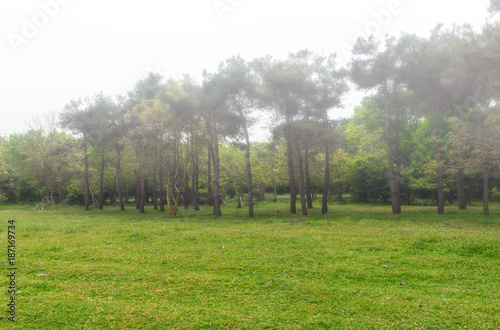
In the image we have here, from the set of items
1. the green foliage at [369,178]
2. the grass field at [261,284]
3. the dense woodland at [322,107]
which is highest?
the dense woodland at [322,107]

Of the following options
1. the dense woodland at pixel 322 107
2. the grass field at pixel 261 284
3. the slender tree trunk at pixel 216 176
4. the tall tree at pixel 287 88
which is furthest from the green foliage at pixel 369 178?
the grass field at pixel 261 284

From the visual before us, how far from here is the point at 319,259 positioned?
9.42m

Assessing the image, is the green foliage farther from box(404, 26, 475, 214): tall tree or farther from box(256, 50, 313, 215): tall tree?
box(256, 50, 313, 215): tall tree

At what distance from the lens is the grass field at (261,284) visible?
5.48m

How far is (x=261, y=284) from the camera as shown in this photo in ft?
24.1

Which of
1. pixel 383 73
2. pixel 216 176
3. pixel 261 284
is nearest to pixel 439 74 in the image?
pixel 383 73

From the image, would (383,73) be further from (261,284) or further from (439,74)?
(261,284)

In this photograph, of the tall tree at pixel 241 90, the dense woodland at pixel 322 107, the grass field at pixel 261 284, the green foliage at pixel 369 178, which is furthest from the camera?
the green foliage at pixel 369 178

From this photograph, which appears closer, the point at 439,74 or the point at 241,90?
the point at 439,74

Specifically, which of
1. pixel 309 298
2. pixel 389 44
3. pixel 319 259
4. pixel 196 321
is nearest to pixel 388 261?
pixel 319 259

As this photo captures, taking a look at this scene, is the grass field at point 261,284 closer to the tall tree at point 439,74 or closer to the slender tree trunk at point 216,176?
the slender tree trunk at point 216,176

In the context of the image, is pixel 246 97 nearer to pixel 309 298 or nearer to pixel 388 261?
pixel 388 261

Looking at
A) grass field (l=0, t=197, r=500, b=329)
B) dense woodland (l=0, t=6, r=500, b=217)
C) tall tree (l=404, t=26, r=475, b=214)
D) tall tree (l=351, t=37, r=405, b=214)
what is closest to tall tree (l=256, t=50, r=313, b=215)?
dense woodland (l=0, t=6, r=500, b=217)

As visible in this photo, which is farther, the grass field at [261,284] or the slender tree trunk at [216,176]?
the slender tree trunk at [216,176]
